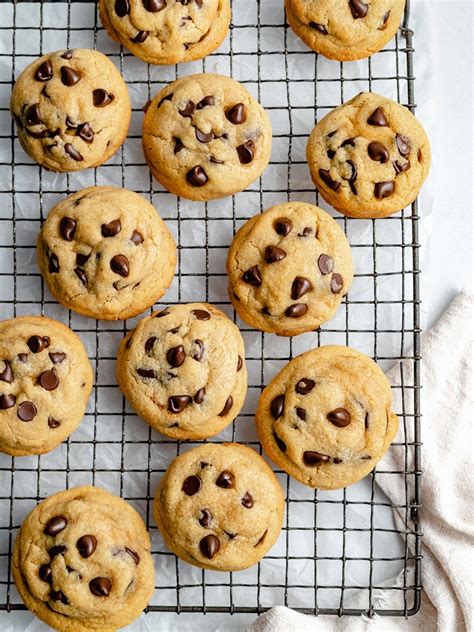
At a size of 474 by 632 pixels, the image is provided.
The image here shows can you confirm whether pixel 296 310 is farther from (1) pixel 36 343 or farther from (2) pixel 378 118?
(1) pixel 36 343

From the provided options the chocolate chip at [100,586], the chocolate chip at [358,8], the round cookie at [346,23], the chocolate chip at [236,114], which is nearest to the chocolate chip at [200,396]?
the chocolate chip at [100,586]

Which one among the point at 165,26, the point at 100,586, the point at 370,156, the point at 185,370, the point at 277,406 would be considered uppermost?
the point at 165,26

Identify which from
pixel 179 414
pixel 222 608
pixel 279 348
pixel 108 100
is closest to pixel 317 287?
Answer: pixel 279 348

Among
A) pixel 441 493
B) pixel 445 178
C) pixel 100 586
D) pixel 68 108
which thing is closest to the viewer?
pixel 100 586

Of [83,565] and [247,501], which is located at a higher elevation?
[247,501]

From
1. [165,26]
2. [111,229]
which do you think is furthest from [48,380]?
[165,26]

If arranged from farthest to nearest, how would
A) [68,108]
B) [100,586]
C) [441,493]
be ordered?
[441,493] < [68,108] < [100,586]
